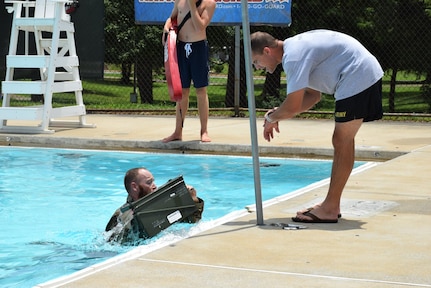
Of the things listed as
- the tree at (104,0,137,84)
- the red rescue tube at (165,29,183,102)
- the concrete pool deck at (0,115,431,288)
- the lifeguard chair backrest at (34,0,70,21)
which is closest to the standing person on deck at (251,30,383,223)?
the concrete pool deck at (0,115,431,288)

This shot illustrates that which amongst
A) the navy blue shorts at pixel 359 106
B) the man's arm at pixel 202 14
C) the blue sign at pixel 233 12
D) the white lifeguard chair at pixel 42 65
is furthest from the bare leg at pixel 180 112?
the navy blue shorts at pixel 359 106

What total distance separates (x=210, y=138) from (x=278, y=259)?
6.85 m

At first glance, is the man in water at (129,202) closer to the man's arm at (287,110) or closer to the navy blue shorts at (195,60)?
the man's arm at (287,110)

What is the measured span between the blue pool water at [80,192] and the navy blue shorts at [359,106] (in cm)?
142

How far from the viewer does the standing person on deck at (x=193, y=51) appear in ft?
37.7

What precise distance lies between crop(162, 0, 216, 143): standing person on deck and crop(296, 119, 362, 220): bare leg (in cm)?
519

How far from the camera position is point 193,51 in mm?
11656

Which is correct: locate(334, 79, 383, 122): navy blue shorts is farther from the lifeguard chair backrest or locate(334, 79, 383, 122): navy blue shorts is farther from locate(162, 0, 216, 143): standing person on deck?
the lifeguard chair backrest

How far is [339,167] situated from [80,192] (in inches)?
153

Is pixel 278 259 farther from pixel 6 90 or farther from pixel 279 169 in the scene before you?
pixel 6 90

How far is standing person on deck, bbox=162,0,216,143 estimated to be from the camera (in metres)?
11.5

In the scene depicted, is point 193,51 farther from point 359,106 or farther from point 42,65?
point 359,106

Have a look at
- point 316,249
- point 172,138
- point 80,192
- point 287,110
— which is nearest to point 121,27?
point 172,138

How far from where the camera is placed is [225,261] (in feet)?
17.3
